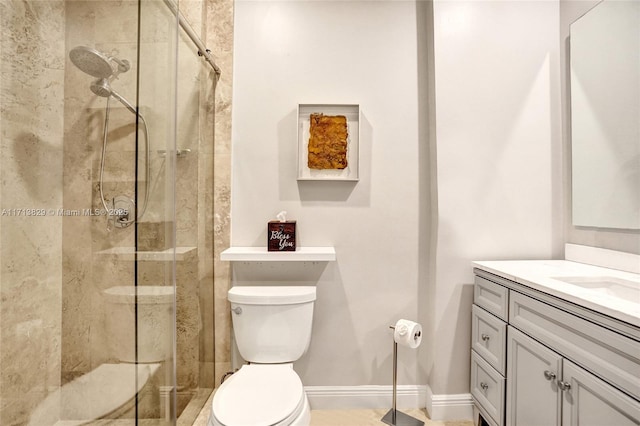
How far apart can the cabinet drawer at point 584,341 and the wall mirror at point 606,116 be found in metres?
0.62

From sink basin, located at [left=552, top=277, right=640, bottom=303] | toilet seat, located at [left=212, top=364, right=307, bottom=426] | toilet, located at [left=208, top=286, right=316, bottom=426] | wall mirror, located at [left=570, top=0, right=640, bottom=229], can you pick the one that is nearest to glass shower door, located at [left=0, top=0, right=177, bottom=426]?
toilet seat, located at [left=212, top=364, right=307, bottom=426]

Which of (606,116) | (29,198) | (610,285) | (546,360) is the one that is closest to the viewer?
(29,198)

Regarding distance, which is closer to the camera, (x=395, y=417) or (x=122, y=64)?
(x=122, y=64)

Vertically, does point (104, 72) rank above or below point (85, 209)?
above

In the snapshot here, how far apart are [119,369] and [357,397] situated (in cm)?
131

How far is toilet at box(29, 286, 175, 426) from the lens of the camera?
1.01 m

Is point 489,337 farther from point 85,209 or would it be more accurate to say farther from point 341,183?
point 85,209

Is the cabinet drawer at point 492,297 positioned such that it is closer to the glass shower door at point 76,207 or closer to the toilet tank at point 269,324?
the toilet tank at point 269,324


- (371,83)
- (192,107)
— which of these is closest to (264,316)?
(192,107)

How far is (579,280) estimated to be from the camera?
4.78ft

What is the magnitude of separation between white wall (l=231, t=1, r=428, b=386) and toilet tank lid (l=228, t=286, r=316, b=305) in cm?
19

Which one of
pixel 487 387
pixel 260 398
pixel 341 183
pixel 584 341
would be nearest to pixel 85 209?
pixel 260 398

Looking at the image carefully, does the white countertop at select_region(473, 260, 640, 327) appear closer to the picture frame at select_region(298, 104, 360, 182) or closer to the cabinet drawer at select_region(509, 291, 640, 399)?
the cabinet drawer at select_region(509, 291, 640, 399)

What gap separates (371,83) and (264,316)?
1377 mm
